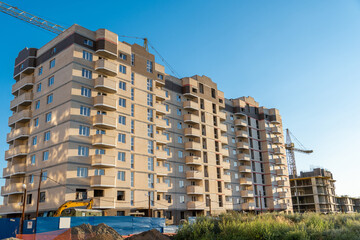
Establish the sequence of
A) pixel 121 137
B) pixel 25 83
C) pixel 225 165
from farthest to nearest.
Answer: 1. pixel 225 165
2. pixel 25 83
3. pixel 121 137

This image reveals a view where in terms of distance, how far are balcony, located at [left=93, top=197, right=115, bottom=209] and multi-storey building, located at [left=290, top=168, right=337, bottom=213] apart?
84.9 metres

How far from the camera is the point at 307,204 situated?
113 meters

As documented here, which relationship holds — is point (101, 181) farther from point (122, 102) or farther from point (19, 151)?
point (19, 151)

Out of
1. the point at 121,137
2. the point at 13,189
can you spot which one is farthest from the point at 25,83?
the point at 121,137

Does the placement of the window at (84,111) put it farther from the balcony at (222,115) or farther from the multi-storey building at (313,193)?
the multi-storey building at (313,193)

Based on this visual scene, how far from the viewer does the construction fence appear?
28.3 metres

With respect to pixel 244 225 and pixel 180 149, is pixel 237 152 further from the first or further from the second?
pixel 244 225

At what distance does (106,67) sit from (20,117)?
1593 centimetres

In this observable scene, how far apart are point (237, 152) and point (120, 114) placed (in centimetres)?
3747

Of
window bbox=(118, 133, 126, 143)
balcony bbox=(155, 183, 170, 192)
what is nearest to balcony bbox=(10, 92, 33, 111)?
window bbox=(118, 133, 126, 143)

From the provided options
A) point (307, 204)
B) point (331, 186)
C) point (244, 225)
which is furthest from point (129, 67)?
point (331, 186)

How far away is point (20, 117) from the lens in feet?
166

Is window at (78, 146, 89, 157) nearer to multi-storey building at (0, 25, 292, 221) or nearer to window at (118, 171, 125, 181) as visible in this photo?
multi-storey building at (0, 25, 292, 221)

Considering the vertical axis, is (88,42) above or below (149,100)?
above
